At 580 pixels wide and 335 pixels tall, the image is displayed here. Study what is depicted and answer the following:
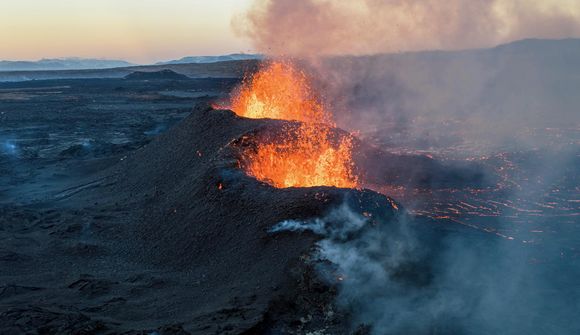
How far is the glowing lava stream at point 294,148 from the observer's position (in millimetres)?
10758

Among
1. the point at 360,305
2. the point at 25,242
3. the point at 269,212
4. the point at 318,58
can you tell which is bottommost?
the point at 25,242

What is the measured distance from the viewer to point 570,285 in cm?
752

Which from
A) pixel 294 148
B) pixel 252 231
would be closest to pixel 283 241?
pixel 252 231

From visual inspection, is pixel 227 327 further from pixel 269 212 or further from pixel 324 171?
pixel 324 171

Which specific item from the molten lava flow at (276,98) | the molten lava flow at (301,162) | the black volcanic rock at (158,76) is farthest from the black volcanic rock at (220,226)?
the black volcanic rock at (158,76)

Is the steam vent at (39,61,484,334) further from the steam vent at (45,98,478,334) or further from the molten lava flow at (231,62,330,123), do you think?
the molten lava flow at (231,62,330,123)

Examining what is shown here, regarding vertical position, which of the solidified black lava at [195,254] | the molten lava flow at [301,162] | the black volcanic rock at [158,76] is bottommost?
the solidified black lava at [195,254]

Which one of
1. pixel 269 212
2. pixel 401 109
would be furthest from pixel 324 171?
pixel 401 109

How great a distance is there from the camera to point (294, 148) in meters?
11.3

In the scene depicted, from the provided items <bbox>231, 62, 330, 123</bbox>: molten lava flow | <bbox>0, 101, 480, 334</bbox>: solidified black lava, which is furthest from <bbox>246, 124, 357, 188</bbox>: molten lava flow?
<bbox>231, 62, 330, 123</bbox>: molten lava flow

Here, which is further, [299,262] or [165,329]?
[299,262]

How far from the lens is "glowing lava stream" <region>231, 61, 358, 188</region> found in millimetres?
10758

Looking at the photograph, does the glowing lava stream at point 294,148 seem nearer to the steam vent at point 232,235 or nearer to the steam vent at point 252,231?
the steam vent at point 252,231

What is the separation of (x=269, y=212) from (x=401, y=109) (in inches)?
945
